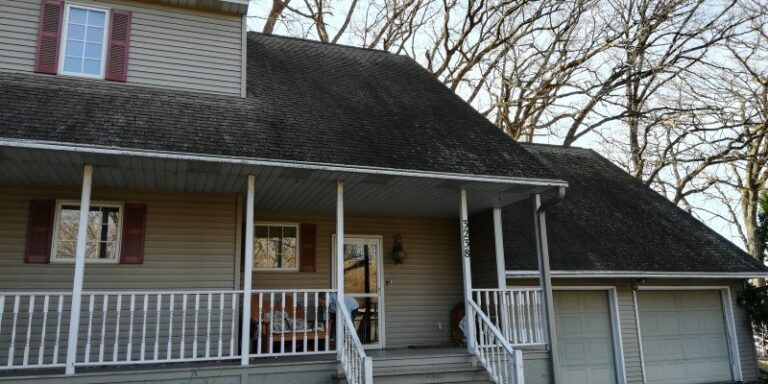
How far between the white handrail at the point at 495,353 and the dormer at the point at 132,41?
4.65 m

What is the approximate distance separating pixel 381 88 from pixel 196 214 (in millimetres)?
3897

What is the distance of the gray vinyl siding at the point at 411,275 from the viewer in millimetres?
9703

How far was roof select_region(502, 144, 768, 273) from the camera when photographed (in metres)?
10.2

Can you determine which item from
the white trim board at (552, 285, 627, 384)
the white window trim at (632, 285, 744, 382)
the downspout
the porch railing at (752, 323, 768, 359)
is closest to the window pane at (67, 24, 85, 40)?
the downspout

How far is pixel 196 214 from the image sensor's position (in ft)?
27.7

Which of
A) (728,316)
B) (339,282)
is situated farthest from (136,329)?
(728,316)

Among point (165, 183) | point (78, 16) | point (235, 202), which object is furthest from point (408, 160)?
point (78, 16)

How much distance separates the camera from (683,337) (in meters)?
11.0

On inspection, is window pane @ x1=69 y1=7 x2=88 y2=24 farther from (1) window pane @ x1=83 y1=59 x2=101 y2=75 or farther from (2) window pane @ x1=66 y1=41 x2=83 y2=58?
(1) window pane @ x1=83 y1=59 x2=101 y2=75

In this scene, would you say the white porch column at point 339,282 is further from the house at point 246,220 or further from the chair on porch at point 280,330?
the chair on porch at point 280,330

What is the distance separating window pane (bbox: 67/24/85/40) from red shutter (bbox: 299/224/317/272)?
425cm

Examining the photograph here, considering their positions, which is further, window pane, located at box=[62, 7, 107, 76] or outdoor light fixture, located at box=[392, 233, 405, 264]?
outdoor light fixture, located at box=[392, 233, 405, 264]

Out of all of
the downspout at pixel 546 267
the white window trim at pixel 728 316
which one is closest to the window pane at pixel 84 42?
the downspout at pixel 546 267

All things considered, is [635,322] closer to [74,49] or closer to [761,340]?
[761,340]
